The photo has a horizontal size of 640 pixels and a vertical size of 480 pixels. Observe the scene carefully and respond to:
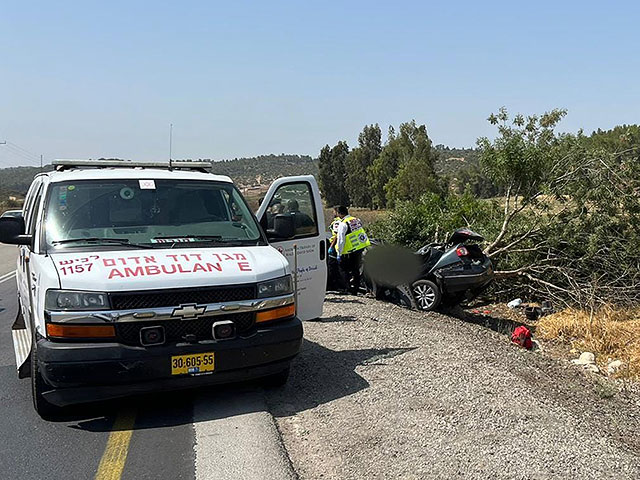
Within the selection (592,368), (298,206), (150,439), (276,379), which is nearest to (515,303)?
(592,368)

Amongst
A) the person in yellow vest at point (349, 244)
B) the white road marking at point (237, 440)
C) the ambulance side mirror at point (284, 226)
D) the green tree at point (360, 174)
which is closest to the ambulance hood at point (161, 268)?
the ambulance side mirror at point (284, 226)

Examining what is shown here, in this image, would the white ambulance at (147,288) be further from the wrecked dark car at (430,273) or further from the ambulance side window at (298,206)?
the wrecked dark car at (430,273)

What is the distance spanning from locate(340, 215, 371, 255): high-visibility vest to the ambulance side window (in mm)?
3540

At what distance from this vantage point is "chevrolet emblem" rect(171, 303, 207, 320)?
5.09m

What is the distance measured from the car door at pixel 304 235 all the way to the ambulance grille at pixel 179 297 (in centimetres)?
230

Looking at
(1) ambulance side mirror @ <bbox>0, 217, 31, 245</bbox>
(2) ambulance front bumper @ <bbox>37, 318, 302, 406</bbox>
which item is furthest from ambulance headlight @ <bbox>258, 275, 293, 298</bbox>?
(1) ambulance side mirror @ <bbox>0, 217, 31, 245</bbox>

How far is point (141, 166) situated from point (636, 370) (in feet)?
21.0

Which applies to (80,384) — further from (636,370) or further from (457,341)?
(636,370)

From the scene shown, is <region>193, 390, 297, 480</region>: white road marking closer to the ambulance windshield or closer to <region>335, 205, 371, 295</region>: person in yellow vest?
the ambulance windshield

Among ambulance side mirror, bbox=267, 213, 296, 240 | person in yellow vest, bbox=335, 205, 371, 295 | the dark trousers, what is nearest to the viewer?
ambulance side mirror, bbox=267, 213, 296, 240

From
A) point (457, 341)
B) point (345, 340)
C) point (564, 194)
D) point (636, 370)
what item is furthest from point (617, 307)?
point (345, 340)

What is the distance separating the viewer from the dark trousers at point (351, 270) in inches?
474

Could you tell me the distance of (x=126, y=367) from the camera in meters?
4.91

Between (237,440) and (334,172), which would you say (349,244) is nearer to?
(237,440)
